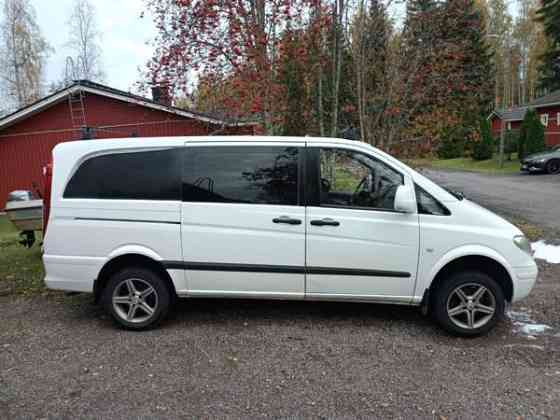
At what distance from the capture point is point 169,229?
3.89 m

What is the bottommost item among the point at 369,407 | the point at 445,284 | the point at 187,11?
the point at 369,407

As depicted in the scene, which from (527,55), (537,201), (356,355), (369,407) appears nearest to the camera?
(369,407)

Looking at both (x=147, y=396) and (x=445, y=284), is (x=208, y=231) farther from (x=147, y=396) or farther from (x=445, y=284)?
(x=445, y=284)

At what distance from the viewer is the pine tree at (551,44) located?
32.9 meters

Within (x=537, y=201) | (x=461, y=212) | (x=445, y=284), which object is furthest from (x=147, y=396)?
(x=537, y=201)

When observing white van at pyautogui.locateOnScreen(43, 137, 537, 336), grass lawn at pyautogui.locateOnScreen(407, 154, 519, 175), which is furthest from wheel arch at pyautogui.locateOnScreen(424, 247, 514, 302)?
grass lawn at pyautogui.locateOnScreen(407, 154, 519, 175)

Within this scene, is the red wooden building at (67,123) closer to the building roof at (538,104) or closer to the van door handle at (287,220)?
the van door handle at (287,220)

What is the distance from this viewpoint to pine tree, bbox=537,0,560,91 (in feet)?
108

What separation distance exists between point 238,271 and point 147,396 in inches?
52.8

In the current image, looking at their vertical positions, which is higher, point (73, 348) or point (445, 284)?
point (445, 284)

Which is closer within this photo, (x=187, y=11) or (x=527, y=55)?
(x=187, y=11)

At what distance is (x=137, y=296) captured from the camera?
4.00 meters

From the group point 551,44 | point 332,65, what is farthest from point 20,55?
point 551,44

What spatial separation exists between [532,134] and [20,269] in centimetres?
2812
